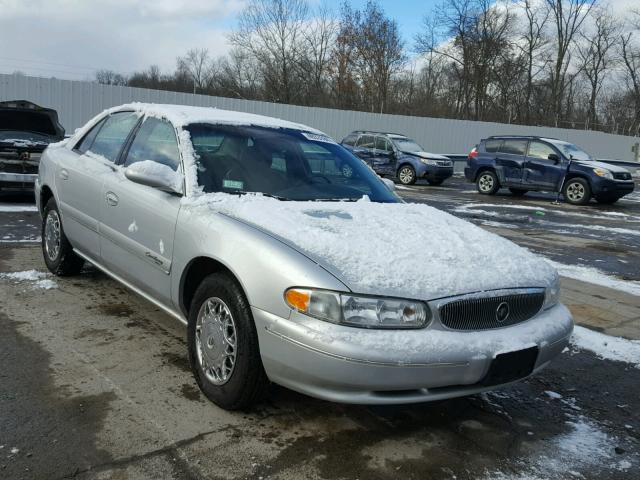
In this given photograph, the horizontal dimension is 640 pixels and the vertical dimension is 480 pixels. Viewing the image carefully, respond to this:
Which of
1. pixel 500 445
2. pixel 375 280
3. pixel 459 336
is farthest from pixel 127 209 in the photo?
pixel 500 445

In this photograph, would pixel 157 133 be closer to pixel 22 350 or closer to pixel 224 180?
pixel 224 180

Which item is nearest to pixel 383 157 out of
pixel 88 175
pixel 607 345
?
pixel 607 345

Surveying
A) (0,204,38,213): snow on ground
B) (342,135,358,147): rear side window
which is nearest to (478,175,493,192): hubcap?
(342,135,358,147): rear side window

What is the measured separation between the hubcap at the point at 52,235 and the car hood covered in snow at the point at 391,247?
2.42 m

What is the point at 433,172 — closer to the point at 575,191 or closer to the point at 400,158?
the point at 400,158

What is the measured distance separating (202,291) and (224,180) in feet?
2.64

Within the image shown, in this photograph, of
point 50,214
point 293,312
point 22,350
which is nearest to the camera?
point 293,312

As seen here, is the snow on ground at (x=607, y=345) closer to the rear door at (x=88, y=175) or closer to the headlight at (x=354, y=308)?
the headlight at (x=354, y=308)

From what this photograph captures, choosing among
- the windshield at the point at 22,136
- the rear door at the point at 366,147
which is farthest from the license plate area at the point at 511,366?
the rear door at the point at 366,147

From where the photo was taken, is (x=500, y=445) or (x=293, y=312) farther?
(x=500, y=445)

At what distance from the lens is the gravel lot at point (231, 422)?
261cm

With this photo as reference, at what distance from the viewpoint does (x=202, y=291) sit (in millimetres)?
3137

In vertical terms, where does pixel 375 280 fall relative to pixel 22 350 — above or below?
above

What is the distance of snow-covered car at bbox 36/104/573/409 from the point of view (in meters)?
2.57
